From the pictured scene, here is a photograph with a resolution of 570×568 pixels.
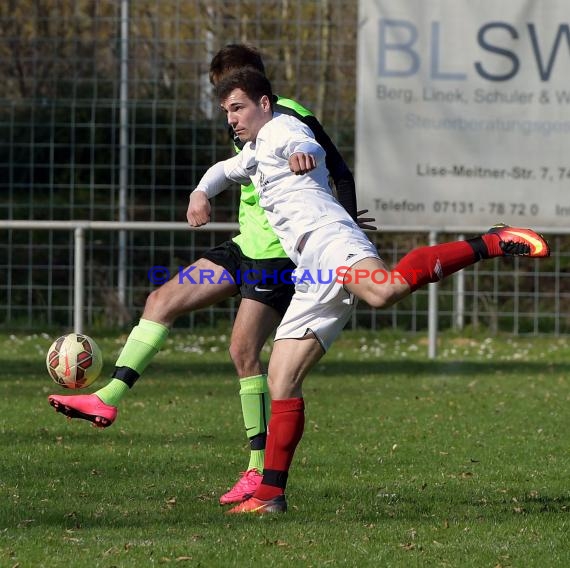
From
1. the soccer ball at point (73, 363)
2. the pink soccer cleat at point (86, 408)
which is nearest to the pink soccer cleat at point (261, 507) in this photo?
the pink soccer cleat at point (86, 408)

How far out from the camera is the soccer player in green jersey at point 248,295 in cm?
640

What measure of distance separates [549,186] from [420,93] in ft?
5.37

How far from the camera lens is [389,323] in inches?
599

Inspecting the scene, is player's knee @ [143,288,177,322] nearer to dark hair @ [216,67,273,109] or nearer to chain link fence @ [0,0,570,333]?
dark hair @ [216,67,273,109]

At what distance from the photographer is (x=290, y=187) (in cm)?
594

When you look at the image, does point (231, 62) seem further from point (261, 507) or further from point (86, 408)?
point (261, 507)

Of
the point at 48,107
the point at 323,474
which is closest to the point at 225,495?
the point at 323,474

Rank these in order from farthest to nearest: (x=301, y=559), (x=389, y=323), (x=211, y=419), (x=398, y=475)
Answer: (x=389, y=323) → (x=211, y=419) → (x=398, y=475) → (x=301, y=559)

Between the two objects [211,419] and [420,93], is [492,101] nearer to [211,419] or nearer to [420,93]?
[420,93]

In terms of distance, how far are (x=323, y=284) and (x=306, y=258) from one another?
159mm

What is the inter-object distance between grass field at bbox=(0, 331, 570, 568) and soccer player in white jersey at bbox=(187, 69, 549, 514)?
401 mm

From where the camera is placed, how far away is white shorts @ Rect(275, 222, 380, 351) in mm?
5719
